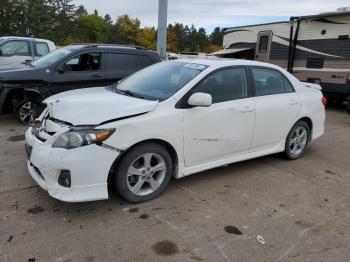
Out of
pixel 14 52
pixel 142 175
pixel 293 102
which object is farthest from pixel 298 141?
pixel 14 52

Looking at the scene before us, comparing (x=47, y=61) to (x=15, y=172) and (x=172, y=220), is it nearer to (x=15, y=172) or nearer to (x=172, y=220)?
(x=15, y=172)

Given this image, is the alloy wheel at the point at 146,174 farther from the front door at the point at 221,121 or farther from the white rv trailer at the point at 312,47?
the white rv trailer at the point at 312,47

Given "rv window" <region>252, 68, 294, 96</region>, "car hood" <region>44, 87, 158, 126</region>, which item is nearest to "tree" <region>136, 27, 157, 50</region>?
"rv window" <region>252, 68, 294, 96</region>

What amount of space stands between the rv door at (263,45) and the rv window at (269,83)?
7991 millimetres

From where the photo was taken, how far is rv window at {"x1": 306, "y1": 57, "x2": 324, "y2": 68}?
11.0m

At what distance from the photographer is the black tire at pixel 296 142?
5336mm

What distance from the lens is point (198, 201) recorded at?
154 inches

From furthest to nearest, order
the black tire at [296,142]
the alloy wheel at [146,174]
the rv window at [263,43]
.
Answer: the rv window at [263,43] → the black tire at [296,142] → the alloy wheel at [146,174]

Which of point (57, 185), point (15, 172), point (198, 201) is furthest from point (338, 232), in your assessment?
point (15, 172)

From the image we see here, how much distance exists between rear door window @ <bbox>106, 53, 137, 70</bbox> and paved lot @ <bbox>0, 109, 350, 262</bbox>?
10.9 ft

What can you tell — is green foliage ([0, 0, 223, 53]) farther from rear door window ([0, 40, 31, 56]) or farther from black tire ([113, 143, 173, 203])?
black tire ([113, 143, 173, 203])

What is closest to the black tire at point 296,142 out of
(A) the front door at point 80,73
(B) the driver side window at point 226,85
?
(B) the driver side window at point 226,85

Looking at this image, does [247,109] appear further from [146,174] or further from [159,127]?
[146,174]

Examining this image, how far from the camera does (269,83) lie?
16.3ft
